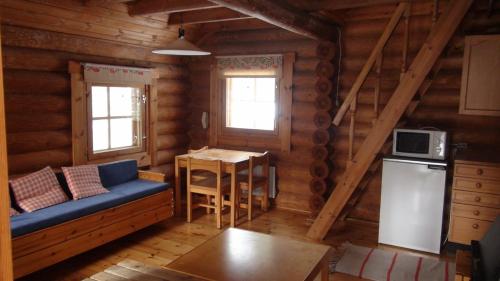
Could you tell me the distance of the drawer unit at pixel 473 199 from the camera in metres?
3.67

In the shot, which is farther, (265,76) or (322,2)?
(265,76)

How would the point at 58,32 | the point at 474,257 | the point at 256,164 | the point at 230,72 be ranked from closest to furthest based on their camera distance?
1. the point at 474,257
2. the point at 58,32
3. the point at 256,164
4. the point at 230,72

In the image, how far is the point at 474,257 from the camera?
2.57 m

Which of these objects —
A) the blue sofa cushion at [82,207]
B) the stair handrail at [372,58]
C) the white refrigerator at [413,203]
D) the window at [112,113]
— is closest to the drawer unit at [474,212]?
the white refrigerator at [413,203]

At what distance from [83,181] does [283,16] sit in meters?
2.56

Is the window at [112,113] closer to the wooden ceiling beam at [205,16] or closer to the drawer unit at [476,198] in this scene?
the wooden ceiling beam at [205,16]

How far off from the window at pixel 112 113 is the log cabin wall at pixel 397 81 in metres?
2.48

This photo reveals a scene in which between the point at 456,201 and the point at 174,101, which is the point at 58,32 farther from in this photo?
the point at 456,201

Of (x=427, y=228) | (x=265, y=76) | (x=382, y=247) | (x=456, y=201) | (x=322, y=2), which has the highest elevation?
(x=322, y=2)

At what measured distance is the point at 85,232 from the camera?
3.62 meters

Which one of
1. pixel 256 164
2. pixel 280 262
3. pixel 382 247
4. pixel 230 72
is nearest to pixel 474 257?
pixel 280 262

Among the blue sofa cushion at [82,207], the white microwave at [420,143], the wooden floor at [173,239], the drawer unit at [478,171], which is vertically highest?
the white microwave at [420,143]

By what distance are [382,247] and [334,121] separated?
58.5 inches

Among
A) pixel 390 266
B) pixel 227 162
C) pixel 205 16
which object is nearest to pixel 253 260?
pixel 390 266
